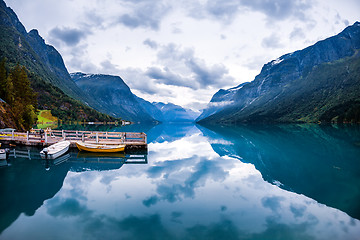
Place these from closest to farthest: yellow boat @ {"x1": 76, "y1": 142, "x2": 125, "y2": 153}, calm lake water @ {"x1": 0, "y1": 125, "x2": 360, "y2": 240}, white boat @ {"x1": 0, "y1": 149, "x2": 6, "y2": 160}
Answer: calm lake water @ {"x1": 0, "y1": 125, "x2": 360, "y2": 240}, white boat @ {"x1": 0, "y1": 149, "x2": 6, "y2": 160}, yellow boat @ {"x1": 76, "y1": 142, "x2": 125, "y2": 153}

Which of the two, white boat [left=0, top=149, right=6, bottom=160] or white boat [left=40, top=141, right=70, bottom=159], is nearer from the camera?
white boat [left=0, top=149, right=6, bottom=160]

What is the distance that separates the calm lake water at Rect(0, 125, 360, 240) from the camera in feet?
33.6

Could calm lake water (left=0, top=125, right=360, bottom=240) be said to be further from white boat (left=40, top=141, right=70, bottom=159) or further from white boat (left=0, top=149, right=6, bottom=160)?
white boat (left=0, top=149, right=6, bottom=160)

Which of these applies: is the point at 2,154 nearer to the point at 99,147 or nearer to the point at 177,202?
the point at 99,147

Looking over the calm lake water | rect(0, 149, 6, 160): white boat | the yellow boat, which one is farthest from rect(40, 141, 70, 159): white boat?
rect(0, 149, 6, 160): white boat

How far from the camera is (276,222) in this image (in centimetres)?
1141

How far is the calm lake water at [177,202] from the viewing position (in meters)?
10.2

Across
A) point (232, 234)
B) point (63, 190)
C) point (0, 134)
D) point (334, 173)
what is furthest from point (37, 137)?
point (334, 173)

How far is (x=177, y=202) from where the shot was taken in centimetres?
1399

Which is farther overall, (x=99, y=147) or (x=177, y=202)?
(x=99, y=147)

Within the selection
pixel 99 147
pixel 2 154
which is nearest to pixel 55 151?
pixel 2 154

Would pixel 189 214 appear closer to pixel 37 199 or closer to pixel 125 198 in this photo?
pixel 125 198

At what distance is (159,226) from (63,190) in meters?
9.63

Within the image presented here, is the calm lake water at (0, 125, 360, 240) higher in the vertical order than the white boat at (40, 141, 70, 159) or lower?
lower
